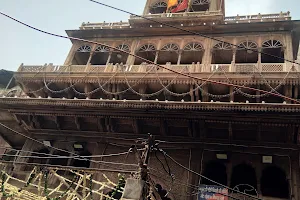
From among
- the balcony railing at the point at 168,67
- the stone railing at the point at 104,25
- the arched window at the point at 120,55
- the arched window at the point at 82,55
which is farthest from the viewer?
the stone railing at the point at 104,25

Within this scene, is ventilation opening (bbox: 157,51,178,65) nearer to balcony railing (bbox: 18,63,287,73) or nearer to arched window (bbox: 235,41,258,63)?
balcony railing (bbox: 18,63,287,73)

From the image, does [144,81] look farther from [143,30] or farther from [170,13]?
[170,13]

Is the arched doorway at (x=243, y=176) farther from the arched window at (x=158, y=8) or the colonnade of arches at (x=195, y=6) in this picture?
the arched window at (x=158, y=8)

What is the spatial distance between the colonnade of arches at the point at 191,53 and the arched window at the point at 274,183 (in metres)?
5.28

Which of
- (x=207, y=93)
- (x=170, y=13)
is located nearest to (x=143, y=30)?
(x=170, y=13)

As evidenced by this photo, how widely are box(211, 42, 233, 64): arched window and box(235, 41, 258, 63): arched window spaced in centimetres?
42

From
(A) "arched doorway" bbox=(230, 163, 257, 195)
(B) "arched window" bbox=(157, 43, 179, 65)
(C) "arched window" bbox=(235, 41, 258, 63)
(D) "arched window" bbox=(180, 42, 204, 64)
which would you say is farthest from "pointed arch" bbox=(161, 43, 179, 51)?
(A) "arched doorway" bbox=(230, 163, 257, 195)

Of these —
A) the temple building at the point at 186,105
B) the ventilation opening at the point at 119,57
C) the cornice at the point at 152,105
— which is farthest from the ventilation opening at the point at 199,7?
the cornice at the point at 152,105

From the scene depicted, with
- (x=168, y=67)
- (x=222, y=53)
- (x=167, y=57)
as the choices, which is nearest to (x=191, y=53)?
(x=167, y=57)

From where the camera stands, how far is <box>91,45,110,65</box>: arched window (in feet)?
55.5

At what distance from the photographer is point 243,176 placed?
37.6 feet

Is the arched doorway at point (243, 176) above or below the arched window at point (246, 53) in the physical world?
below

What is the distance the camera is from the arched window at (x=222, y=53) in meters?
15.1

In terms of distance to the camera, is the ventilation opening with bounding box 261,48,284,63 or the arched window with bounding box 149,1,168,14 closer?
the ventilation opening with bounding box 261,48,284,63
